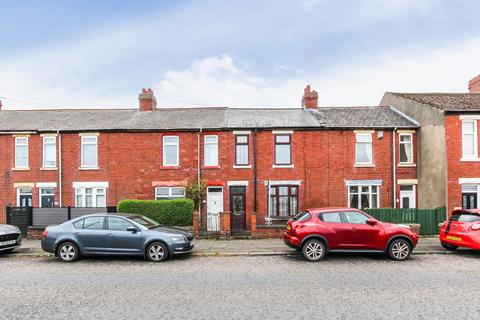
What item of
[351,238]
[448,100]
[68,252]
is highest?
[448,100]

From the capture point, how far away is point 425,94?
21.1m

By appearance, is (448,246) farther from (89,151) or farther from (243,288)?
(89,151)

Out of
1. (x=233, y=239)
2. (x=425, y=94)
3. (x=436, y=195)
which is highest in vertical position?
A: (x=425, y=94)

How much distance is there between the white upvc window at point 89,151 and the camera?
19.4m

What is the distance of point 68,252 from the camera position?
1089 centimetres

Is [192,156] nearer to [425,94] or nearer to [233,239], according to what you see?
[233,239]

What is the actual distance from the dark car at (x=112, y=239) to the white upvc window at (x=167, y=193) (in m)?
7.91

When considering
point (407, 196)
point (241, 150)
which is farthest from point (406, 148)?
point (241, 150)

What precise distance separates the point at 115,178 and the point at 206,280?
40.9ft

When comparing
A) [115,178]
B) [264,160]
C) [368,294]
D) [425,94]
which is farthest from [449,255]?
[115,178]

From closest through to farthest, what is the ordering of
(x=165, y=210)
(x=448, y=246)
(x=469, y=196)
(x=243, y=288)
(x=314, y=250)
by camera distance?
(x=243, y=288) < (x=314, y=250) < (x=448, y=246) < (x=165, y=210) < (x=469, y=196)

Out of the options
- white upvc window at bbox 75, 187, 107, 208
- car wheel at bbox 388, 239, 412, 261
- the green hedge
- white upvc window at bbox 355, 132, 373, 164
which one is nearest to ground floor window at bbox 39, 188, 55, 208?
white upvc window at bbox 75, 187, 107, 208

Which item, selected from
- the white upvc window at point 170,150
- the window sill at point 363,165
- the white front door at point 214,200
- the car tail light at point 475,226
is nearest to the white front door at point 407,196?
the window sill at point 363,165

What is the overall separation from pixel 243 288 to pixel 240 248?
4.96 meters
